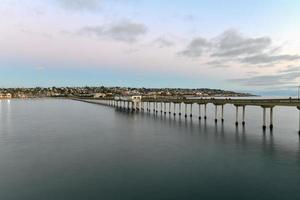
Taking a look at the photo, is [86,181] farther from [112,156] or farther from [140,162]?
[112,156]

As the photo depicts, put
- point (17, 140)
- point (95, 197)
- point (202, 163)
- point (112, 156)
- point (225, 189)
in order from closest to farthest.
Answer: point (95, 197) → point (225, 189) → point (202, 163) → point (112, 156) → point (17, 140)

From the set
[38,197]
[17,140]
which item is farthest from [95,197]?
[17,140]

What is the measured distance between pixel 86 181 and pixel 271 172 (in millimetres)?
18410

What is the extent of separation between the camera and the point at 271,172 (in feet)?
113

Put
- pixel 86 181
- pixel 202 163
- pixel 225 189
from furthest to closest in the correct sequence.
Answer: pixel 202 163 → pixel 86 181 → pixel 225 189

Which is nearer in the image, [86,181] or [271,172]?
[86,181]

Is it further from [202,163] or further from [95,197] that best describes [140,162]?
[95,197]

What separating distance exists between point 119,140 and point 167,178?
28607mm

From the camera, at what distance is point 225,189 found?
2850 cm

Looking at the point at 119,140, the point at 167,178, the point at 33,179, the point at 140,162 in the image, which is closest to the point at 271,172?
the point at 167,178

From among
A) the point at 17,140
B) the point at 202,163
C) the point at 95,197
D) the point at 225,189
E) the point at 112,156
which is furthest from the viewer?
the point at 17,140

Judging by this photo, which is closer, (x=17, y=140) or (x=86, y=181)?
(x=86, y=181)

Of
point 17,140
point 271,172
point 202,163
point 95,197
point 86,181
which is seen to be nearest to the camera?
point 95,197

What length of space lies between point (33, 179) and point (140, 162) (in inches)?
484
